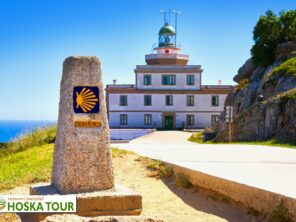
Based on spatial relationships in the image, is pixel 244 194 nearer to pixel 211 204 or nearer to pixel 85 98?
pixel 211 204

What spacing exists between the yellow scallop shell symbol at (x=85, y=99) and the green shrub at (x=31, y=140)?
13.5 m

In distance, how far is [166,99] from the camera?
57562 millimetres

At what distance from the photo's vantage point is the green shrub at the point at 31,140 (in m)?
20.8

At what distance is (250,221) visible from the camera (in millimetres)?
6977

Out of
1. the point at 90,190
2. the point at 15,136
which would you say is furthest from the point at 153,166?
the point at 15,136

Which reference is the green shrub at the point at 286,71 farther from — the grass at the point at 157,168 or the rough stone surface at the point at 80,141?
the rough stone surface at the point at 80,141

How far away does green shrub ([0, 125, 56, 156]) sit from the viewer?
20.8 meters

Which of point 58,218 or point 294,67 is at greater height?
point 294,67

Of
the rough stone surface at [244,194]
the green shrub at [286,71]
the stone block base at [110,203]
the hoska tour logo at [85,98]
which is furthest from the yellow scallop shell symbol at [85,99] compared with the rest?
the green shrub at [286,71]

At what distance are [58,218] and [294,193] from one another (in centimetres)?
341

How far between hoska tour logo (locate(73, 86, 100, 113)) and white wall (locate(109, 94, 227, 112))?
49.2 metres

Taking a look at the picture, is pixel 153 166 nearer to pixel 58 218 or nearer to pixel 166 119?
pixel 58 218

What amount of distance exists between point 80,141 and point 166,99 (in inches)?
1971

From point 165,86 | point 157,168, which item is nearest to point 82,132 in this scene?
point 157,168
